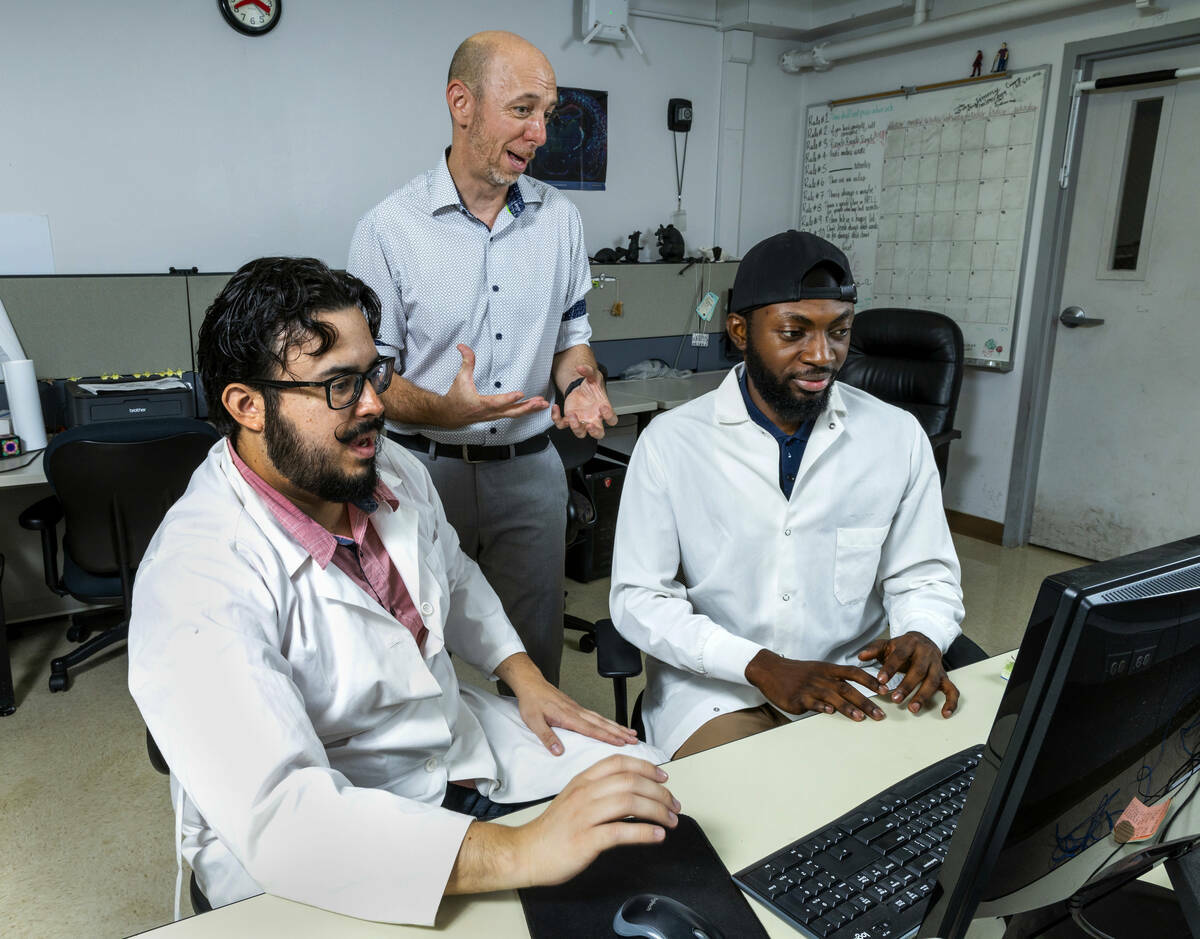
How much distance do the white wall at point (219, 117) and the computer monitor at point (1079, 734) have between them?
3.46 metres

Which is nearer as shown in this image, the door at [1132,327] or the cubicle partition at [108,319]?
the cubicle partition at [108,319]

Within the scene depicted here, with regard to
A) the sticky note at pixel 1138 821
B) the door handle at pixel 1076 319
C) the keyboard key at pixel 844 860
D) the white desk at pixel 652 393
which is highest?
the door handle at pixel 1076 319

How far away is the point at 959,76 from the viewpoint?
405cm

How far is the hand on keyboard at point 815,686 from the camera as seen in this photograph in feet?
3.92

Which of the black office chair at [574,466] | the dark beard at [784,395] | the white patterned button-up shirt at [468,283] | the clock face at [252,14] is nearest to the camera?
the dark beard at [784,395]

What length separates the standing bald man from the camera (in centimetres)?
192

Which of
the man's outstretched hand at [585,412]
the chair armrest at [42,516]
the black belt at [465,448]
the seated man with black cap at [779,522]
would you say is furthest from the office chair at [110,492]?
the seated man with black cap at [779,522]

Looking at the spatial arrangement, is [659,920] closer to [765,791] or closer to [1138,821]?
[765,791]

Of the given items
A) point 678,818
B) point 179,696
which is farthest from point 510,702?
point 179,696

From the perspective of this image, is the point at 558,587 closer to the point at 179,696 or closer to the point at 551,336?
the point at 551,336

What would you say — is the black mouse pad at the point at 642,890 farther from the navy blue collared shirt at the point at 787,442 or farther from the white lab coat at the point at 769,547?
the navy blue collared shirt at the point at 787,442

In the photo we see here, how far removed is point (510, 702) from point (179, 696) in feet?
2.13

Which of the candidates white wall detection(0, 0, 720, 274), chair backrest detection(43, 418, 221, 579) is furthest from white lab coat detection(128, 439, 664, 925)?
white wall detection(0, 0, 720, 274)

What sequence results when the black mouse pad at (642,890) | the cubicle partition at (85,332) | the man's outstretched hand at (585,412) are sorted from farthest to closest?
the cubicle partition at (85,332), the man's outstretched hand at (585,412), the black mouse pad at (642,890)
